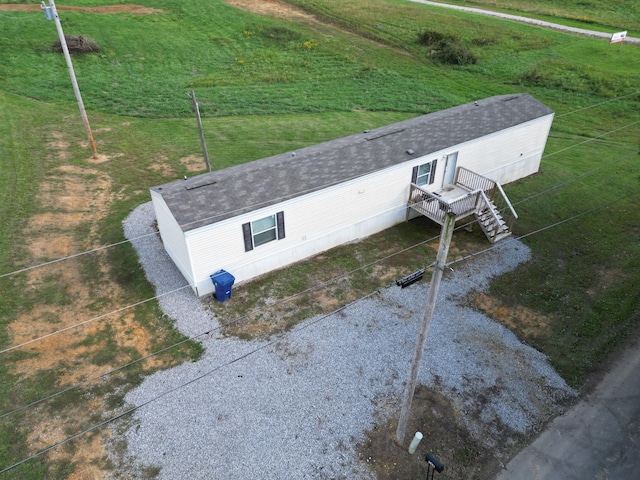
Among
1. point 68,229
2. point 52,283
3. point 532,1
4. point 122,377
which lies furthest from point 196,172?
point 532,1

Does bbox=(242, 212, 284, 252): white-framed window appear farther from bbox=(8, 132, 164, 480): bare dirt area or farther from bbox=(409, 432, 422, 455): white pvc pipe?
bbox=(409, 432, 422, 455): white pvc pipe

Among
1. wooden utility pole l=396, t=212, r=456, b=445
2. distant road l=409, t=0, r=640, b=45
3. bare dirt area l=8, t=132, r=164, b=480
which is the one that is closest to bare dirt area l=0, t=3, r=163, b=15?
distant road l=409, t=0, r=640, b=45

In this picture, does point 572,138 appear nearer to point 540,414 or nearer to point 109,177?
point 540,414

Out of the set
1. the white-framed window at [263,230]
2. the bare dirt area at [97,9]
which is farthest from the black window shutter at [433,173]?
the bare dirt area at [97,9]

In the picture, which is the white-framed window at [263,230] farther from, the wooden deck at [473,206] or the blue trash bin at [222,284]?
the wooden deck at [473,206]

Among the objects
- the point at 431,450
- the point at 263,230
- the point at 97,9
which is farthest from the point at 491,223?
the point at 97,9
